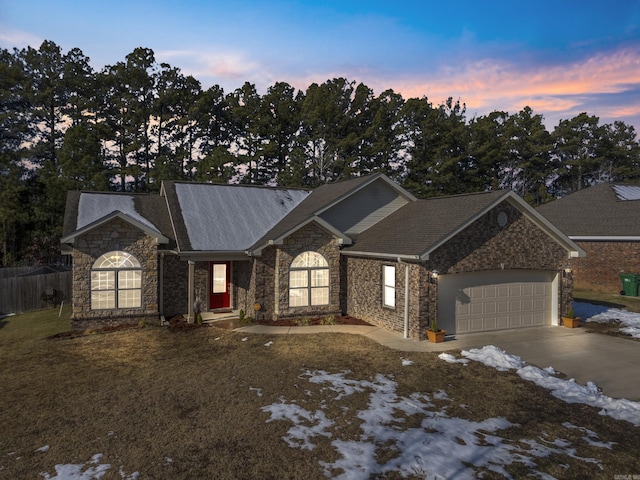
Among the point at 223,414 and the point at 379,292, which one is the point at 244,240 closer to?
the point at 379,292

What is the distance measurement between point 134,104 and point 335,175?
18.6m

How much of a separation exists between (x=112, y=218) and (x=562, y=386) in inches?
577

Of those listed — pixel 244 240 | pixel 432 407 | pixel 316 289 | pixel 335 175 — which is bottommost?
pixel 432 407

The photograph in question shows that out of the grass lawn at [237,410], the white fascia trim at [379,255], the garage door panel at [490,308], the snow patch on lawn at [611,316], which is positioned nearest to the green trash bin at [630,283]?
the snow patch on lawn at [611,316]

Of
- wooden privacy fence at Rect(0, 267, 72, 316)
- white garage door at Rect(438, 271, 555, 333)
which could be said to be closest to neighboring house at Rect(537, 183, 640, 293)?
white garage door at Rect(438, 271, 555, 333)

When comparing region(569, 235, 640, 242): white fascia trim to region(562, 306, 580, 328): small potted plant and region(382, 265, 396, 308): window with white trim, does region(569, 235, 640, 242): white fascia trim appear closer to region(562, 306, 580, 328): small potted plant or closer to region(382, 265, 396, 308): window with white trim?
region(562, 306, 580, 328): small potted plant

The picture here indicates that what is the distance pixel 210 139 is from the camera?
133ft

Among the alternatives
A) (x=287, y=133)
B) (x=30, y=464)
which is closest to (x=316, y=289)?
(x=30, y=464)

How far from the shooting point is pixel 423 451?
21.3ft

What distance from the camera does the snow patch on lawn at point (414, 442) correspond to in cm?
602

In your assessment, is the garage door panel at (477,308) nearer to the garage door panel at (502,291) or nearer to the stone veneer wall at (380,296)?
the garage door panel at (502,291)

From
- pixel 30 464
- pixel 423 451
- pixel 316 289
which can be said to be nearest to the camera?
pixel 30 464

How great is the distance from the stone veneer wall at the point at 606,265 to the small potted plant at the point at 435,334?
16.1m

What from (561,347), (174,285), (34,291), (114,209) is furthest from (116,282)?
(561,347)
